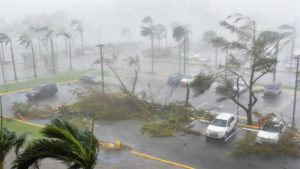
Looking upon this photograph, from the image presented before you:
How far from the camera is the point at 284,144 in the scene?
70.0 feet

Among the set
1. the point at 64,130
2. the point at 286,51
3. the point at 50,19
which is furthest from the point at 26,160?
the point at 50,19

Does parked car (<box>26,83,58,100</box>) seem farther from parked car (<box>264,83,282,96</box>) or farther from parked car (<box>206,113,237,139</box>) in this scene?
parked car (<box>264,83,282,96</box>)

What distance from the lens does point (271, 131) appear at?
23500 millimetres

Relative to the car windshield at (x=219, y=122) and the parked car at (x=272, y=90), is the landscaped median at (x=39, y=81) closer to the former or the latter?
the parked car at (x=272, y=90)

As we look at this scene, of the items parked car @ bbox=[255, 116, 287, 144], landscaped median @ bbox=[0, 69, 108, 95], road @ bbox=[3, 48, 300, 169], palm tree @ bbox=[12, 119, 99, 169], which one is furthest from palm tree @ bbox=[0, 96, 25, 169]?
landscaped median @ bbox=[0, 69, 108, 95]

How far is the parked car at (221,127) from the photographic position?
77.1ft

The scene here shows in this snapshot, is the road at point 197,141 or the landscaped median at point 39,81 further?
the landscaped median at point 39,81

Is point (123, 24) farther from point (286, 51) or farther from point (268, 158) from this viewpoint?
point (268, 158)

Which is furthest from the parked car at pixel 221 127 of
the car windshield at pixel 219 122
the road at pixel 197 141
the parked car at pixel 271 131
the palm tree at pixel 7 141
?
the palm tree at pixel 7 141

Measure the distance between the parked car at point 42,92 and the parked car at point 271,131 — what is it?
77.5 ft

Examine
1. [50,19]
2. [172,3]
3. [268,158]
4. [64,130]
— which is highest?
[172,3]

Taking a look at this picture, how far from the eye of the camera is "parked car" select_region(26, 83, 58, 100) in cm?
3619

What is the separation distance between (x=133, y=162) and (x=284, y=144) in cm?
958

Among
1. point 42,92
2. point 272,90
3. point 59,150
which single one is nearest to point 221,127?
point 272,90
